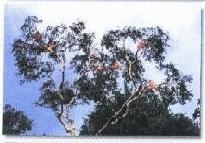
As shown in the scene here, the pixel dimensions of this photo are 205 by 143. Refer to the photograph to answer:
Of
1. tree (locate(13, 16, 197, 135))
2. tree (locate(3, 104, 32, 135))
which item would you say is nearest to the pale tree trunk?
tree (locate(13, 16, 197, 135))

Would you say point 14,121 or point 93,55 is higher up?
point 93,55

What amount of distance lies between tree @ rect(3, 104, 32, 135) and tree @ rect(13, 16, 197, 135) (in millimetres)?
119

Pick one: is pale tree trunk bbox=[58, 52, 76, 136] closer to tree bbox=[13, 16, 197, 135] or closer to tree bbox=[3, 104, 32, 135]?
tree bbox=[13, 16, 197, 135]

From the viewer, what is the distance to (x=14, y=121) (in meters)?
2.75

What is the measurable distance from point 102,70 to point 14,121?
536mm

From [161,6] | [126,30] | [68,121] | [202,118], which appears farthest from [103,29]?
[202,118]

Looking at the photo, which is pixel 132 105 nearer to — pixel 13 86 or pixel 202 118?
pixel 202 118

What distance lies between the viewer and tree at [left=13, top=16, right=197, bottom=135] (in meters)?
2.75

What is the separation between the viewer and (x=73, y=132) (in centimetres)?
274

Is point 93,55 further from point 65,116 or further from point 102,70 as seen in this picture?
point 65,116

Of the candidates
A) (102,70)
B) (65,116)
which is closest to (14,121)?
(65,116)

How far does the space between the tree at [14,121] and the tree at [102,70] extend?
4.7 inches

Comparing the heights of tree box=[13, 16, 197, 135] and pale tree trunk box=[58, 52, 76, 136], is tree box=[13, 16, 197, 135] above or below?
above

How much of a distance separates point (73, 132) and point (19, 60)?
1.56ft
